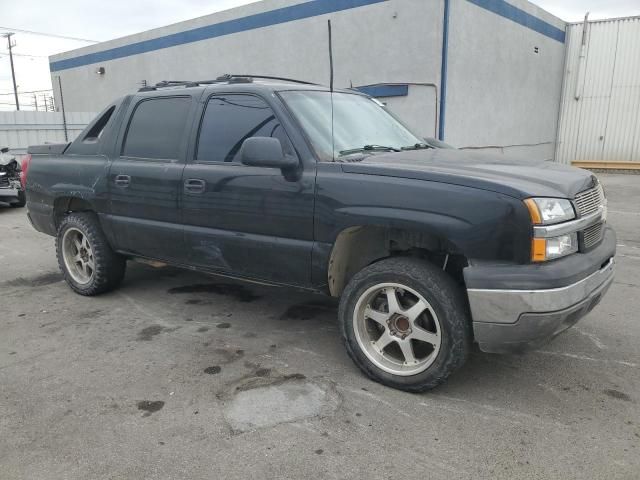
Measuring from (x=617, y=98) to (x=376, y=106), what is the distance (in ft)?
60.3

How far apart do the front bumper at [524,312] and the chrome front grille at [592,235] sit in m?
0.22

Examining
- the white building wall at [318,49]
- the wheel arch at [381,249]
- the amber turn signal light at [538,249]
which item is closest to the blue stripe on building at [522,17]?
the white building wall at [318,49]

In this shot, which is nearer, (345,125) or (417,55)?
(345,125)

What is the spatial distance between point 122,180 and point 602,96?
19.8 metres

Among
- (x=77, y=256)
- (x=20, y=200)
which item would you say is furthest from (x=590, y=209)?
(x=20, y=200)

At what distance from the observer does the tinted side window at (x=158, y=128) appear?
166 inches

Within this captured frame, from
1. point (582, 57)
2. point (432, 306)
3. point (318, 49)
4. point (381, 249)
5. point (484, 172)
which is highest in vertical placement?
point (582, 57)

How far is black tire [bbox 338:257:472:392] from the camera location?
297 centimetres

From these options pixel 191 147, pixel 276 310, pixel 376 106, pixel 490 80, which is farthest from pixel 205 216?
pixel 490 80

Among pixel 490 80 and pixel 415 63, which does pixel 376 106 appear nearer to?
pixel 415 63

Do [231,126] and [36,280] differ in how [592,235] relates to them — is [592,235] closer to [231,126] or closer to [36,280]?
[231,126]

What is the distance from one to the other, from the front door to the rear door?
18 centimetres

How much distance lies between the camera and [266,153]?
332cm

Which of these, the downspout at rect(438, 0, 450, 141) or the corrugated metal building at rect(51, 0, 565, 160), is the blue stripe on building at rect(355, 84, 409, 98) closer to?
the corrugated metal building at rect(51, 0, 565, 160)
